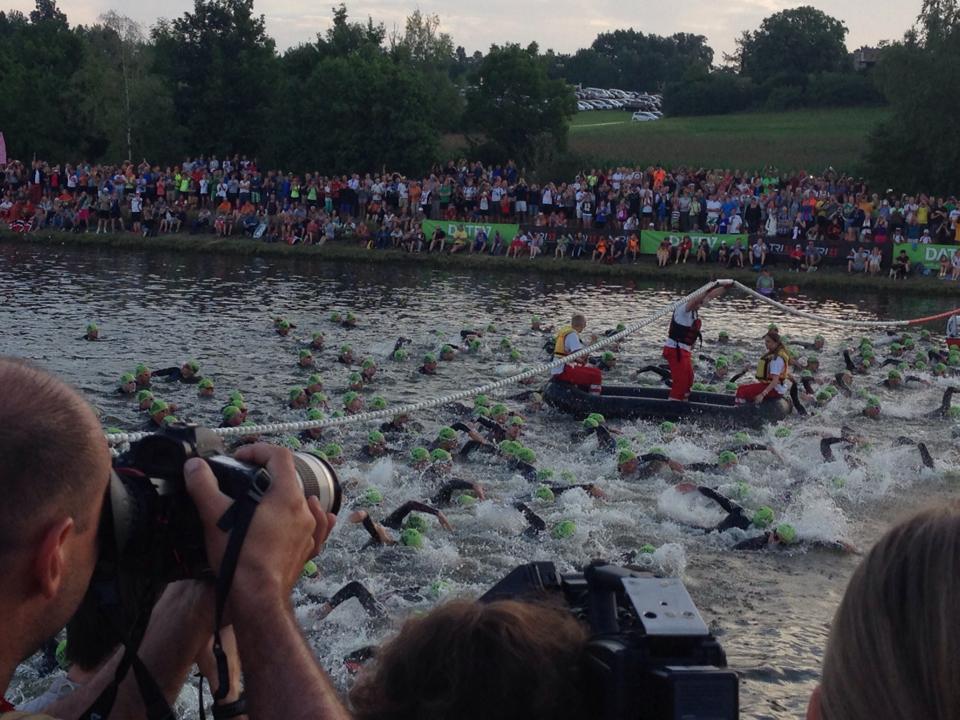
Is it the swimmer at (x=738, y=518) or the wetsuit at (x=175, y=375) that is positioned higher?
the swimmer at (x=738, y=518)

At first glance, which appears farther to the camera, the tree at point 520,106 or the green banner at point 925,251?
the tree at point 520,106

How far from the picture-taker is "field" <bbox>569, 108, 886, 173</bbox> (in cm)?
5622

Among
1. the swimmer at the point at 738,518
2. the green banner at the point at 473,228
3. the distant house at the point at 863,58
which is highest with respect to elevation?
the distant house at the point at 863,58

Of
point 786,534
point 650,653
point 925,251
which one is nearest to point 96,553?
point 650,653

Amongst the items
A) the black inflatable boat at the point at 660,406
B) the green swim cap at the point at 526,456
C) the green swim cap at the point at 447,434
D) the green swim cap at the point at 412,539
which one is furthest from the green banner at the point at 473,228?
the green swim cap at the point at 412,539

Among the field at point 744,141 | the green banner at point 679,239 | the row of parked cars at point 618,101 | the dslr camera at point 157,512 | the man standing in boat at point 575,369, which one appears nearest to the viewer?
the dslr camera at point 157,512

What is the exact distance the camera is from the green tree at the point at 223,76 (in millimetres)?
52875

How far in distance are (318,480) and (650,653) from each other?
91 cm

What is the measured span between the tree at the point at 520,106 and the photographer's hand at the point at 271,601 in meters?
48.7

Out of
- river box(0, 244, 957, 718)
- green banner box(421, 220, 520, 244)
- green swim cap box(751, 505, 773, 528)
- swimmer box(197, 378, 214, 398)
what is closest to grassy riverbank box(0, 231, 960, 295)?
river box(0, 244, 957, 718)

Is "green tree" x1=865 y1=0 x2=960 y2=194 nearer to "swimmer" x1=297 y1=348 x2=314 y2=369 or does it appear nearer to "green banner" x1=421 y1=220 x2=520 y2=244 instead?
"green banner" x1=421 y1=220 x2=520 y2=244

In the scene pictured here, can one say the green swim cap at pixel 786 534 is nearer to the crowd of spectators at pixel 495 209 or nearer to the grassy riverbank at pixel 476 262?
the grassy riverbank at pixel 476 262

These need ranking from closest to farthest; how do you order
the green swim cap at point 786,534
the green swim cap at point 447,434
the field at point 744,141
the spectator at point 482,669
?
the spectator at point 482,669
the green swim cap at point 786,534
the green swim cap at point 447,434
the field at point 744,141

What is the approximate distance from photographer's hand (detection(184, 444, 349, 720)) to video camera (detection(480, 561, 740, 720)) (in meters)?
0.41
